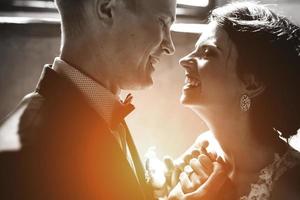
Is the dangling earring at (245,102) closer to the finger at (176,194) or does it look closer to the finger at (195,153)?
the finger at (195,153)

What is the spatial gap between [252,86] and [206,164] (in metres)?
0.46

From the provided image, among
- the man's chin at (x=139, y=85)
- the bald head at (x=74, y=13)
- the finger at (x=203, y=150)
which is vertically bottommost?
the finger at (x=203, y=150)

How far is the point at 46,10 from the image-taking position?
8.69 feet

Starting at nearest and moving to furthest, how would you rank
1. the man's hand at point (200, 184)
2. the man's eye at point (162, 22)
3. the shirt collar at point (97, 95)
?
the shirt collar at point (97, 95) < the man's eye at point (162, 22) < the man's hand at point (200, 184)

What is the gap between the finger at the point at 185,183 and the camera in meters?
1.94

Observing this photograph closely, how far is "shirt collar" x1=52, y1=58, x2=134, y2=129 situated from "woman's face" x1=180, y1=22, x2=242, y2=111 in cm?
48

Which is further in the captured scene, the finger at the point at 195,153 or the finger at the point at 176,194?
the finger at the point at 195,153

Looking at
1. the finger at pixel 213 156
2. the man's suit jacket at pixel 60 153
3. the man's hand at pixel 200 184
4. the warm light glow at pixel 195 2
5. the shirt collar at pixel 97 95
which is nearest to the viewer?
the man's suit jacket at pixel 60 153

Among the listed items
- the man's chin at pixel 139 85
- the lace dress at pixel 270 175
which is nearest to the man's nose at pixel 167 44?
the man's chin at pixel 139 85

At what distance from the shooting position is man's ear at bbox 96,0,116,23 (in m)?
1.47

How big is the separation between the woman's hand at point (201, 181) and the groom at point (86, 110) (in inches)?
14.3

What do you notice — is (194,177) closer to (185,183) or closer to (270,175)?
(185,183)

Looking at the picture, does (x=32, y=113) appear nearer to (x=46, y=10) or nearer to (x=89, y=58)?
(x=89, y=58)

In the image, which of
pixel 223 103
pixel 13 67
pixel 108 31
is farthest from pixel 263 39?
pixel 13 67
